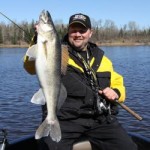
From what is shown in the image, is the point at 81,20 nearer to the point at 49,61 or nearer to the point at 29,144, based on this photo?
the point at 49,61

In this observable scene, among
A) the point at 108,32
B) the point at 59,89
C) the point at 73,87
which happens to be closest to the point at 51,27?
the point at 59,89

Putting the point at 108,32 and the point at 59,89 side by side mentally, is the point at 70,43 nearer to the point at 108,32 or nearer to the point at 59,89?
the point at 59,89

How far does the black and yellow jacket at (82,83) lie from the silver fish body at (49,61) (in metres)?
0.83

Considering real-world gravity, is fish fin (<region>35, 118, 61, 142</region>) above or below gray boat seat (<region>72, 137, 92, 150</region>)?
above

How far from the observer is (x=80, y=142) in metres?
5.13

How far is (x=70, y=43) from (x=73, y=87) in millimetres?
683

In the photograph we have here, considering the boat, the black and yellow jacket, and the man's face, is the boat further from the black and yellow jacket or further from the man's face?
the man's face

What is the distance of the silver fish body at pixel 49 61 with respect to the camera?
3660mm

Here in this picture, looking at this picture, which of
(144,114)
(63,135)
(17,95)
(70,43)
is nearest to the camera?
(63,135)

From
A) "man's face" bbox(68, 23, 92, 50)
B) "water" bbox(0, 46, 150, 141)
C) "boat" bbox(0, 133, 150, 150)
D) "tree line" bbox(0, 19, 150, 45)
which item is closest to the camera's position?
"man's face" bbox(68, 23, 92, 50)

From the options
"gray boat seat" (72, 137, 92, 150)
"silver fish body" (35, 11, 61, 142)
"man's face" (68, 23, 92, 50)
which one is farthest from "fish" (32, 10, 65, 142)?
"man's face" (68, 23, 92, 50)

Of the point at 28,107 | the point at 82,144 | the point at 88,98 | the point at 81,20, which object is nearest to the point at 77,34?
the point at 81,20

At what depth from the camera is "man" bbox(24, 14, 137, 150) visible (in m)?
5.00

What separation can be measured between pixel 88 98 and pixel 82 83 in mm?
215
